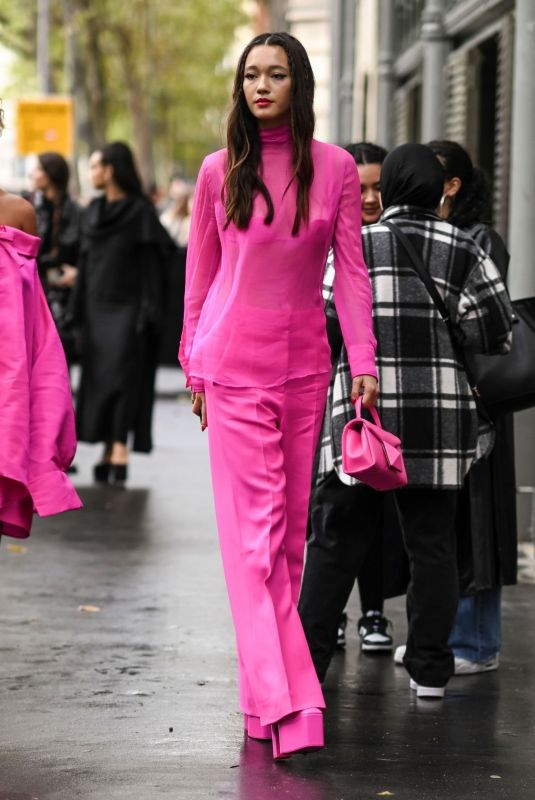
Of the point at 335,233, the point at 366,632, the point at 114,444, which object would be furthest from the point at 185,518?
the point at 335,233

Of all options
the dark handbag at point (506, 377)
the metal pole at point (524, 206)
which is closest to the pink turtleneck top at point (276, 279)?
the dark handbag at point (506, 377)

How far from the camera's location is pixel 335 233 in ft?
17.7

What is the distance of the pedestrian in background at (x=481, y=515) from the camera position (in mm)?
6371

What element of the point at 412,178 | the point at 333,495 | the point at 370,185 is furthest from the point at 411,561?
the point at 370,185

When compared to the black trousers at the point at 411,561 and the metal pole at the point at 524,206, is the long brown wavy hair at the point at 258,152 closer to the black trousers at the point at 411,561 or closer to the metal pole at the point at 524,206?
the black trousers at the point at 411,561

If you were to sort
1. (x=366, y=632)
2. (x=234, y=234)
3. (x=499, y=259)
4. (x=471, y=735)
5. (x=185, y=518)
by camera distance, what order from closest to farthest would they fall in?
(x=234, y=234) < (x=471, y=735) < (x=499, y=259) < (x=366, y=632) < (x=185, y=518)

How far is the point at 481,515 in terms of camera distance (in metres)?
6.36

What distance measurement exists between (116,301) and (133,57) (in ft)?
136

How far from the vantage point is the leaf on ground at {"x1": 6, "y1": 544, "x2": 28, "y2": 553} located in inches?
363

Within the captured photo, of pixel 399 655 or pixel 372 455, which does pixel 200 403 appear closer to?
pixel 372 455

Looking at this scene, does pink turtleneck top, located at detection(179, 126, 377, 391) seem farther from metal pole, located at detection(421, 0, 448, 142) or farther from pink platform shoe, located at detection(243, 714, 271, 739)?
metal pole, located at detection(421, 0, 448, 142)

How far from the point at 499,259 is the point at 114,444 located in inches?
227

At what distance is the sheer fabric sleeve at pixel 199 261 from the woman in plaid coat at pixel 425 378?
0.64 metres

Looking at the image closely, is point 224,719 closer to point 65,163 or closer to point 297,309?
point 297,309
